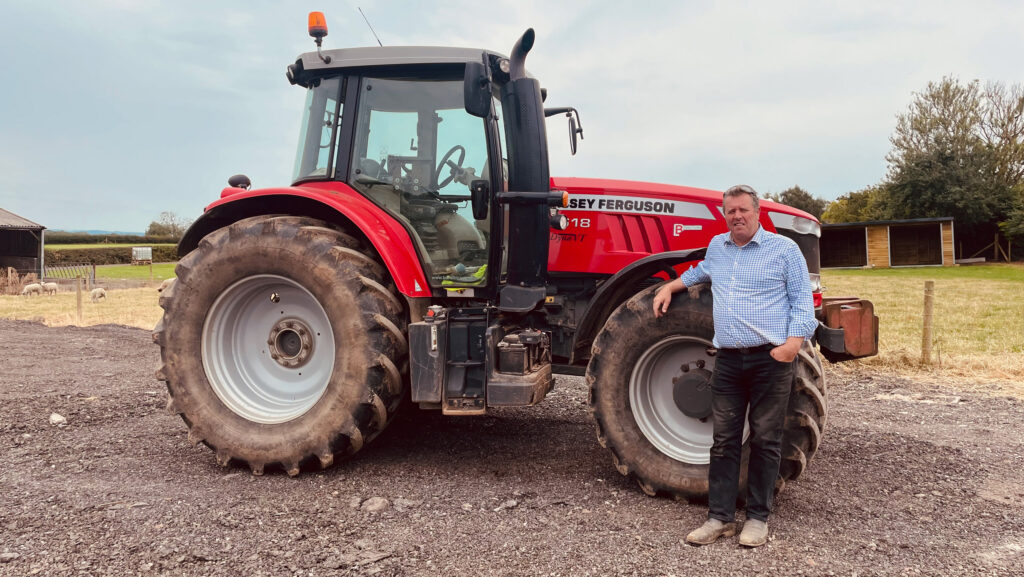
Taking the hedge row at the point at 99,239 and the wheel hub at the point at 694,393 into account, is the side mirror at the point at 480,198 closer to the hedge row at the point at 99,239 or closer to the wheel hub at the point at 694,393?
the wheel hub at the point at 694,393

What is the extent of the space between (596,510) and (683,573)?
2.57 ft

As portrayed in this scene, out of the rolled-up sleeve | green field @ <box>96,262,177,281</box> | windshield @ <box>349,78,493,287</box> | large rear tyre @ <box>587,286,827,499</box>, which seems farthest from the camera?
green field @ <box>96,262,177,281</box>

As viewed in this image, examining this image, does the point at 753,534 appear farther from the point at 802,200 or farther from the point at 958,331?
the point at 802,200

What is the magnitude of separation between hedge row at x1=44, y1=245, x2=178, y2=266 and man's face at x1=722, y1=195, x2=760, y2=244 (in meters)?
47.6

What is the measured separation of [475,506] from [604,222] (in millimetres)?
1938

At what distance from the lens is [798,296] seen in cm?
337

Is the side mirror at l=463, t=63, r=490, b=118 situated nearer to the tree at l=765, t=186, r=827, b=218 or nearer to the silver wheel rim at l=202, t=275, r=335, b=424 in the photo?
the silver wheel rim at l=202, t=275, r=335, b=424

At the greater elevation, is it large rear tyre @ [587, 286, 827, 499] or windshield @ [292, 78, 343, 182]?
windshield @ [292, 78, 343, 182]

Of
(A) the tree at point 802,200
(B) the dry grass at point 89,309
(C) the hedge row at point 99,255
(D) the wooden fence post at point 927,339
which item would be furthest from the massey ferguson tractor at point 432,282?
(A) the tree at point 802,200

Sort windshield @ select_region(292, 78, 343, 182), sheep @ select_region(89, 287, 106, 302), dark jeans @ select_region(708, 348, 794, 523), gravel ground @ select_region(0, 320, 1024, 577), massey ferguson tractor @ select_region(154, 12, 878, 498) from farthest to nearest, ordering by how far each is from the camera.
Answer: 1. sheep @ select_region(89, 287, 106, 302)
2. windshield @ select_region(292, 78, 343, 182)
3. massey ferguson tractor @ select_region(154, 12, 878, 498)
4. dark jeans @ select_region(708, 348, 794, 523)
5. gravel ground @ select_region(0, 320, 1024, 577)

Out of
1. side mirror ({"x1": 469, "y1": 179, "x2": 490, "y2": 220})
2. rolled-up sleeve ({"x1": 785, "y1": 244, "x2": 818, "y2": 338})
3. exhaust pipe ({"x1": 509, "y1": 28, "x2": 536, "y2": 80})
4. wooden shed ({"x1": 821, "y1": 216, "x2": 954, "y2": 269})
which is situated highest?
wooden shed ({"x1": 821, "y1": 216, "x2": 954, "y2": 269})

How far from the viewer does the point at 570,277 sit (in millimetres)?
4758

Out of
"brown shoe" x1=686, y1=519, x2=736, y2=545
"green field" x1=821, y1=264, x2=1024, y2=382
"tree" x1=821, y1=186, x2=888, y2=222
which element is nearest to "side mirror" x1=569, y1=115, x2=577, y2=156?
"brown shoe" x1=686, y1=519, x2=736, y2=545

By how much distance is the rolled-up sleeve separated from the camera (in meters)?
3.32
